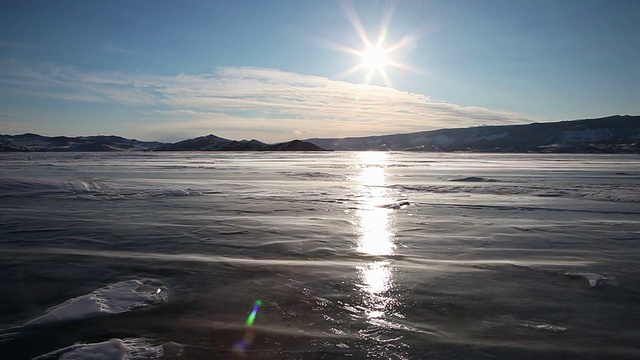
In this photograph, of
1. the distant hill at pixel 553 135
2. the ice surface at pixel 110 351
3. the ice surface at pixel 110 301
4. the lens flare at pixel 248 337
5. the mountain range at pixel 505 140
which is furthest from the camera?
the distant hill at pixel 553 135

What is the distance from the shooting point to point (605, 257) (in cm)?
466

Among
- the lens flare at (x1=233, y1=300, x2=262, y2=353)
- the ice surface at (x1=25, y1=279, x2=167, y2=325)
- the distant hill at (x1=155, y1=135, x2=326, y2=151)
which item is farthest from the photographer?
the distant hill at (x1=155, y1=135, x2=326, y2=151)

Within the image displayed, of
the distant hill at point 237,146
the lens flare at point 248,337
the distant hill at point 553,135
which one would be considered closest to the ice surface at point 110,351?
the lens flare at point 248,337

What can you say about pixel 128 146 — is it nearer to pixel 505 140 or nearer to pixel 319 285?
pixel 505 140

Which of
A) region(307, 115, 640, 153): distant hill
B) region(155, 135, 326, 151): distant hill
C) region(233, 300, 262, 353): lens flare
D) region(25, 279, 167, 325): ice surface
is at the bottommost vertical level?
region(233, 300, 262, 353): lens flare

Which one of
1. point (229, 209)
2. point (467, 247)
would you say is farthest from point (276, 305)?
point (229, 209)

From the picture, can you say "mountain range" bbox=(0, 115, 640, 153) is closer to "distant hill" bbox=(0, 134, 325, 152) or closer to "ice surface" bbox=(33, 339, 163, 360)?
"distant hill" bbox=(0, 134, 325, 152)

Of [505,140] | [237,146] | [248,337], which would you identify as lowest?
[248,337]

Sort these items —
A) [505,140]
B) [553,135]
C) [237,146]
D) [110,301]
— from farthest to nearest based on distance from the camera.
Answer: [505,140] < [553,135] < [237,146] < [110,301]

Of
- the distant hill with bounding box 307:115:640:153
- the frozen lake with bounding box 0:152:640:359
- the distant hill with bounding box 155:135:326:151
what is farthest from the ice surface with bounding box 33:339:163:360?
the distant hill with bounding box 307:115:640:153

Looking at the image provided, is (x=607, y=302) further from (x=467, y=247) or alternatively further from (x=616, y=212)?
(x=616, y=212)

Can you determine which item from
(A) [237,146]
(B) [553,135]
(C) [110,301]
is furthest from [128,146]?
(C) [110,301]

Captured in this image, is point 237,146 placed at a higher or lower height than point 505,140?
lower

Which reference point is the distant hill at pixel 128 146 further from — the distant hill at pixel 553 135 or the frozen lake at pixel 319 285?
the frozen lake at pixel 319 285
